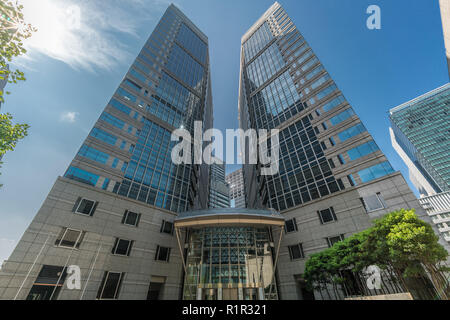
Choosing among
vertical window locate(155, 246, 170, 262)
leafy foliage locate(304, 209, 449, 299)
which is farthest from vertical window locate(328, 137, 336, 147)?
vertical window locate(155, 246, 170, 262)

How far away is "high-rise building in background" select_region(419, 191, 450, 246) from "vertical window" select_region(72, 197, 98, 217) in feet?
384

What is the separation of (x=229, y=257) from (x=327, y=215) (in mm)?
14065

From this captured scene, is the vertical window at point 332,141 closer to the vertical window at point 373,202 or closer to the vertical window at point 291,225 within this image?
the vertical window at point 373,202

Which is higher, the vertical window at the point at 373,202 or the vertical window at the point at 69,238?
the vertical window at the point at 373,202

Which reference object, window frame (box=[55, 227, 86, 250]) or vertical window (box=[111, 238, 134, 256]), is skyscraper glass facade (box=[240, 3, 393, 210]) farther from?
window frame (box=[55, 227, 86, 250])

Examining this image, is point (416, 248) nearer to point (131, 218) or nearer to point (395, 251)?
point (395, 251)

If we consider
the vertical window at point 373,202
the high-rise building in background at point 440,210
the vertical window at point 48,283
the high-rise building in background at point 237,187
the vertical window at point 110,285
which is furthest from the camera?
the high-rise building in background at point 237,187

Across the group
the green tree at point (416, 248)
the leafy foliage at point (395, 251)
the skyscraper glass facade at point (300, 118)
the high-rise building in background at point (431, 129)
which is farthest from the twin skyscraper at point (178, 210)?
the high-rise building in background at point (431, 129)

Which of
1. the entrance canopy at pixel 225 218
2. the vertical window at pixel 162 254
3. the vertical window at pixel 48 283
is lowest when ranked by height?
the vertical window at pixel 48 283

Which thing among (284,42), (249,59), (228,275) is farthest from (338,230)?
(249,59)

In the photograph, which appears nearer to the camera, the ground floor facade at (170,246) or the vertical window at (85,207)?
the ground floor facade at (170,246)

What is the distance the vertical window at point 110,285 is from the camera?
841 inches

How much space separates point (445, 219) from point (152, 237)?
116m
